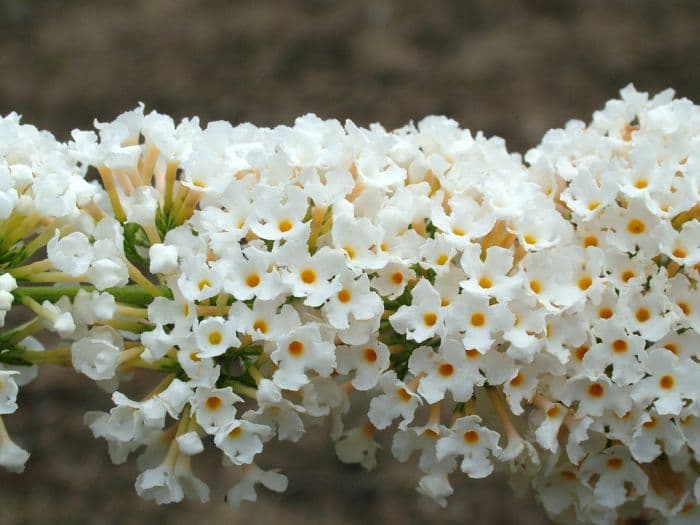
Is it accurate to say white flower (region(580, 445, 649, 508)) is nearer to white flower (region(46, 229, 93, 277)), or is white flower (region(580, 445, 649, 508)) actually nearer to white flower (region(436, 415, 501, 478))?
white flower (region(436, 415, 501, 478))

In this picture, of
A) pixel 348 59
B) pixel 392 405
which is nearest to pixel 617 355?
pixel 392 405

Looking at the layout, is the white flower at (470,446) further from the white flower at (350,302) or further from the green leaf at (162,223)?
the green leaf at (162,223)

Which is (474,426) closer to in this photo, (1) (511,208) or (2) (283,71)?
(1) (511,208)

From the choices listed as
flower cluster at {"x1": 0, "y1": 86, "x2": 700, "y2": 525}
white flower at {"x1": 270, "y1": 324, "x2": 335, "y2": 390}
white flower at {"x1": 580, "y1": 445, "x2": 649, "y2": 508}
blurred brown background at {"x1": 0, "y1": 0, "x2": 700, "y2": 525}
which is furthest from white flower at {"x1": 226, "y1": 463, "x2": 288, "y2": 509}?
blurred brown background at {"x1": 0, "y1": 0, "x2": 700, "y2": 525}

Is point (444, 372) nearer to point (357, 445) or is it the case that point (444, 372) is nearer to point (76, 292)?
point (357, 445)

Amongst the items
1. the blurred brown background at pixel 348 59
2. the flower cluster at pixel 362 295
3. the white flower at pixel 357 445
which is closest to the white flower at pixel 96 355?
the flower cluster at pixel 362 295

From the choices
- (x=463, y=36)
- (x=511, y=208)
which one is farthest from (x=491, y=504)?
(x=511, y=208)
